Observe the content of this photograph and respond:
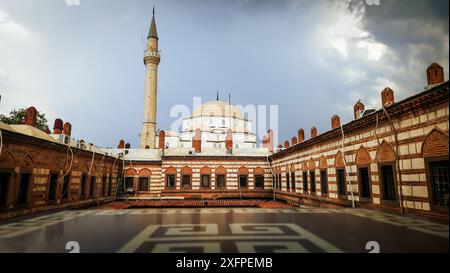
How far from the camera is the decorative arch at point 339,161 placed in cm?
1184

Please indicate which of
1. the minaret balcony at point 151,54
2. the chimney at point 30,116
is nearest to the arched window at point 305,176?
the chimney at point 30,116

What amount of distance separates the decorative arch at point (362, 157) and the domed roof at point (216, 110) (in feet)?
109

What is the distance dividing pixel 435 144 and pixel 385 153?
2.10 m

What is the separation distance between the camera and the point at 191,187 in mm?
23406

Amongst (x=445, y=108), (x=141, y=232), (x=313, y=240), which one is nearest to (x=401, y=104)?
(x=445, y=108)

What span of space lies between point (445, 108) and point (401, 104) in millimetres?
1267

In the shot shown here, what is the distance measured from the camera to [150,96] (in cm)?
3244

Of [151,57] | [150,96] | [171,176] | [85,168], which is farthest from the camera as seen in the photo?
[151,57]

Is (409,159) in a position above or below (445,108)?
below

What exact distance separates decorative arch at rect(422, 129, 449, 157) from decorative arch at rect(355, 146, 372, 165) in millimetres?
2649

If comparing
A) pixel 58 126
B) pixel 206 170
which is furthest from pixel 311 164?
pixel 58 126

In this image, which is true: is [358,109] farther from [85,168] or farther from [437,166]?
[85,168]

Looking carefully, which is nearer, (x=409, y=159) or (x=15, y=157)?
(x=409, y=159)
